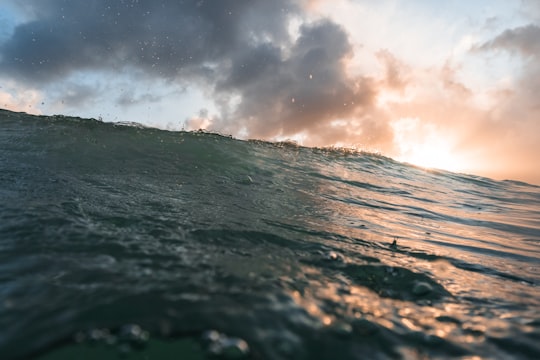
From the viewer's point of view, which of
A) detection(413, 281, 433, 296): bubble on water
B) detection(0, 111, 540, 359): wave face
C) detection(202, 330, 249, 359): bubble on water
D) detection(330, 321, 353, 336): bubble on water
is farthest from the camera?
detection(413, 281, 433, 296): bubble on water

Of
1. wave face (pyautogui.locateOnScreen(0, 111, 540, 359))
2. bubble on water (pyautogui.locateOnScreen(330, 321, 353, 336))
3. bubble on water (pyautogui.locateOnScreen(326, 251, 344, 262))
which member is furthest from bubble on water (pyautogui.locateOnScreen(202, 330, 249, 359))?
bubble on water (pyautogui.locateOnScreen(326, 251, 344, 262))

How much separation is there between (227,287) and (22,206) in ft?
10.9

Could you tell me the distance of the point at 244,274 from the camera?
109 inches

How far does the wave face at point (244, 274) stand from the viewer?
1.99 m

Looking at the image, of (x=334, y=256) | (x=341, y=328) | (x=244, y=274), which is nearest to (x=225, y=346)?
(x=341, y=328)

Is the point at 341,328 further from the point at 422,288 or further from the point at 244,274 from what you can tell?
the point at 422,288

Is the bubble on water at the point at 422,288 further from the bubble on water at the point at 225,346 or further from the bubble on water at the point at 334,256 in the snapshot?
the bubble on water at the point at 225,346

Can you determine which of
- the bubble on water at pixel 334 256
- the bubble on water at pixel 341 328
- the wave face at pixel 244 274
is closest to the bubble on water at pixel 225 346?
the wave face at pixel 244 274

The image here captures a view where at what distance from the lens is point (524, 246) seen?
18.7 ft

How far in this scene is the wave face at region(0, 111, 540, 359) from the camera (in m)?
1.99

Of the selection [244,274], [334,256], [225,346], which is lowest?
[225,346]

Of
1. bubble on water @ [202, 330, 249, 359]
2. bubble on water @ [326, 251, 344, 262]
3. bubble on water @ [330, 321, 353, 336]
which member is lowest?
bubble on water @ [202, 330, 249, 359]

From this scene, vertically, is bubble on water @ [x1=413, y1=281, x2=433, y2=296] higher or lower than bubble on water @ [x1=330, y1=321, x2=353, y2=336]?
higher

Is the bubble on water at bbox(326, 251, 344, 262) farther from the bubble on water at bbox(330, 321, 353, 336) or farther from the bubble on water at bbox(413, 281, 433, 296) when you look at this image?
the bubble on water at bbox(330, 321, 353, 336)
